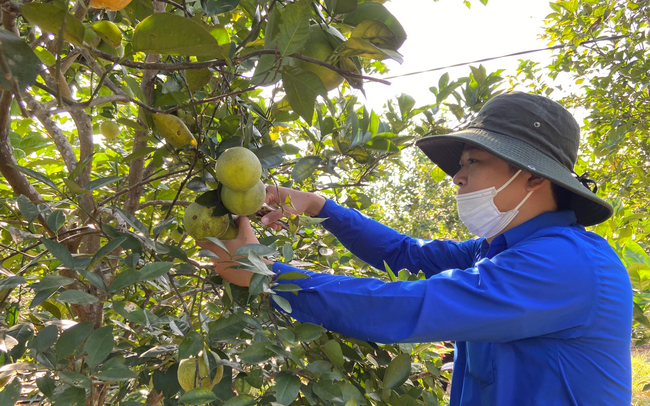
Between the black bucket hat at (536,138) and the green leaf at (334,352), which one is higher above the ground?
the black bucket hat at (536,138)

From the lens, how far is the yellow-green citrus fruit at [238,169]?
3.27ft

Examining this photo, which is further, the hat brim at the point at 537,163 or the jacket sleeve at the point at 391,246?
the jacket sleeve at the point at 391,246

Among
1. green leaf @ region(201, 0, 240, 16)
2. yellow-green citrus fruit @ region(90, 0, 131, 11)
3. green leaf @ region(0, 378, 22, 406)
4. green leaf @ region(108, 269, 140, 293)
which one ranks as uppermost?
green leaf @ region(201, 0, 240, 16)

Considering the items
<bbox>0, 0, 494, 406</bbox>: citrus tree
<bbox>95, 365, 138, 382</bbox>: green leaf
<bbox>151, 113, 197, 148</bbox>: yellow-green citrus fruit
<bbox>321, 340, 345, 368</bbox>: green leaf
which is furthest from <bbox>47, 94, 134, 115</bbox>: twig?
<bbox>321, 340, 345, 368</bbox>: green leaf

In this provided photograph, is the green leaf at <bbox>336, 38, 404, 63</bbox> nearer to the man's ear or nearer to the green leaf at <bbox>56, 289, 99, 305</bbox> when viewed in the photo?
the green leaf at <bbox>56, 289, 99, 305</bbox>

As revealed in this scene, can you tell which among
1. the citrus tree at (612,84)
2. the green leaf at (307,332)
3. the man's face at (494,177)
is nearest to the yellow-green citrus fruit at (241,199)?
the green leaf at (307,332)

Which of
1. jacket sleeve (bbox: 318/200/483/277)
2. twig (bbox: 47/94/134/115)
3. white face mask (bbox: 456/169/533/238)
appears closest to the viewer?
twig (bbox: 47/94/134/115)

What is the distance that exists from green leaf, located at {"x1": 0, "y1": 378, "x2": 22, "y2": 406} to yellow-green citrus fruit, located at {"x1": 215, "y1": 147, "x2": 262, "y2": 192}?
0.59 metres

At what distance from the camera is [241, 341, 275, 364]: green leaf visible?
0.90 meters

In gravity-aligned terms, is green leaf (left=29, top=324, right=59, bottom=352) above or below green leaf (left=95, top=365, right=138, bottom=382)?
above

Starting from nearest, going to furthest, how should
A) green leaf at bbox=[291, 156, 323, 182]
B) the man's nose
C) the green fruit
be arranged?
the green fruit < green leaf at bbox=[291, 156, 323, 182] < the man's nose

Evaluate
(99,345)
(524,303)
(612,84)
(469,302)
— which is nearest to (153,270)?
(99,345)

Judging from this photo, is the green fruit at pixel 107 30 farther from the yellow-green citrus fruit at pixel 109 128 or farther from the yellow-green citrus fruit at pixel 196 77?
the yellow-green citrus fruit at pixel 109 128

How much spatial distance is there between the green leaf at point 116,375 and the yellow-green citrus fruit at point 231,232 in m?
0.51
